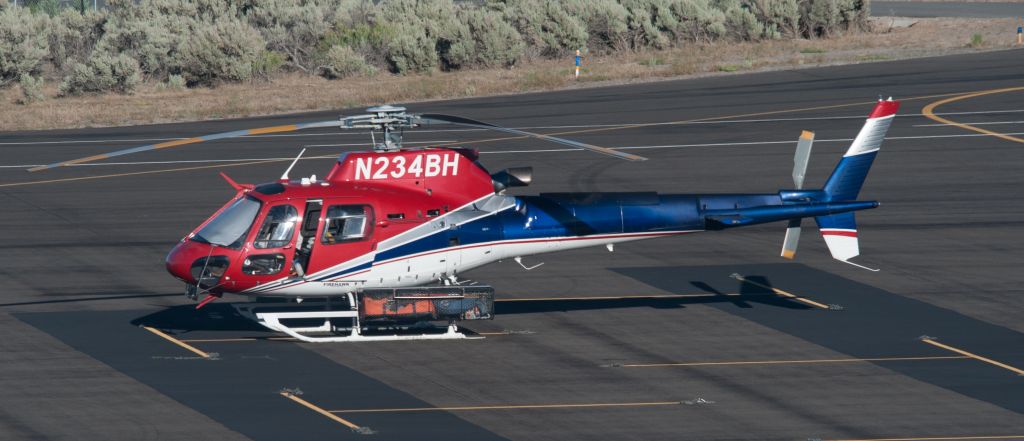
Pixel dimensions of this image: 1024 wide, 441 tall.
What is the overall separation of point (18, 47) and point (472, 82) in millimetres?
21124

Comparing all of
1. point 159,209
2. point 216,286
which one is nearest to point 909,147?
point 159,209

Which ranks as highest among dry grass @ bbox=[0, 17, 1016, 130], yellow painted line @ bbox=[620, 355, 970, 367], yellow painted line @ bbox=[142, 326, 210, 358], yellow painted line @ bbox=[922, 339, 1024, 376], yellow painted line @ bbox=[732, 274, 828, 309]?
dry grass @ bbox=[0, 17, 1016, 130]

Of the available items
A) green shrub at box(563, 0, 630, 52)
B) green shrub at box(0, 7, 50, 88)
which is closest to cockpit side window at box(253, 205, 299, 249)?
green shrub at box(0, 7, 50, 88)

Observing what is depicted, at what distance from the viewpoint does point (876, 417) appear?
1961cm

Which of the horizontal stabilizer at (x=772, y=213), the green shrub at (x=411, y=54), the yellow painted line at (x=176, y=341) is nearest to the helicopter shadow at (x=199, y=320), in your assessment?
the yellow painted line at (x=176, y=341)

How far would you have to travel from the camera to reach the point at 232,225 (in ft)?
76.6

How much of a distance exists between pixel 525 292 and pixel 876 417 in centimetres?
936

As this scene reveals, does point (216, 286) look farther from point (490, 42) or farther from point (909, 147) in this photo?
point (490, 42)

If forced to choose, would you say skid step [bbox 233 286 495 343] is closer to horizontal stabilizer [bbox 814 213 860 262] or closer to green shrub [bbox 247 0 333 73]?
horizontal stabilizer [bbox 814 213 860 262]

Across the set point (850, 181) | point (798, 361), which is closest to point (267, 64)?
point (850, 181)

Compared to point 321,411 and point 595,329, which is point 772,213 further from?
point 321,411

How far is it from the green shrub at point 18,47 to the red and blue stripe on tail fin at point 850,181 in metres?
44.8

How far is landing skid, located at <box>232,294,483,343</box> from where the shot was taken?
23.4 m

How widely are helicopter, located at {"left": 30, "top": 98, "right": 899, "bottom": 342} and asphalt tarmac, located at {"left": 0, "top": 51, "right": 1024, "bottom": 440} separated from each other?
0.87 metres
